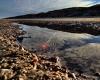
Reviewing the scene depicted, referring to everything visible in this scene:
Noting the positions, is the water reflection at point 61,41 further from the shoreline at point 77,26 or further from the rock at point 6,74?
the rock at point 6,74

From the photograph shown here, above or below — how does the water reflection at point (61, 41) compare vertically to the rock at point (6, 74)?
below

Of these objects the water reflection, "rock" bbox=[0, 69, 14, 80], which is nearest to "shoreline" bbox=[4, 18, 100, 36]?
the water reflection

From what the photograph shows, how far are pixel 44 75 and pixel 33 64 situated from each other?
1748 millimetres

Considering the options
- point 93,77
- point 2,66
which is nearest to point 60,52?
point 93,77

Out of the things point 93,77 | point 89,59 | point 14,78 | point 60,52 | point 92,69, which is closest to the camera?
point 14,78

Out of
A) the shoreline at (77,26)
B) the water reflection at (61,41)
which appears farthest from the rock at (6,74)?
the shoreline at (77,26)

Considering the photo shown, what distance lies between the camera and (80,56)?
1555 centimetres

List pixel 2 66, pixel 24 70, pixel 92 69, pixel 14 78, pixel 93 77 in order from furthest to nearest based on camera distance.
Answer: pixel 92 69 → pixel 93 77 → pixel 2 66 → pixel 24 70 → pixel 14 78

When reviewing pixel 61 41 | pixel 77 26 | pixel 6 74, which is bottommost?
pixel 61 41

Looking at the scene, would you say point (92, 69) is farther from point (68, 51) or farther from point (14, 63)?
point (68, 51)

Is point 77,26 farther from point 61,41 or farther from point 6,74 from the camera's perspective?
point 6,74

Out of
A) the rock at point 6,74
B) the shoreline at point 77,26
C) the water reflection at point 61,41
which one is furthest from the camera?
the shoreline at point 77,26

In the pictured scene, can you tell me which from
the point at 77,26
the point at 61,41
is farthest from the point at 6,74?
the point at 77,26

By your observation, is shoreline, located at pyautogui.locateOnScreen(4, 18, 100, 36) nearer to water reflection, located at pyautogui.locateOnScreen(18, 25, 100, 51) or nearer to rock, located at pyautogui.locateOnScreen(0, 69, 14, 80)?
water reflection, located at pyautogui.locateOnScreen(18, 25, 100, 51)
